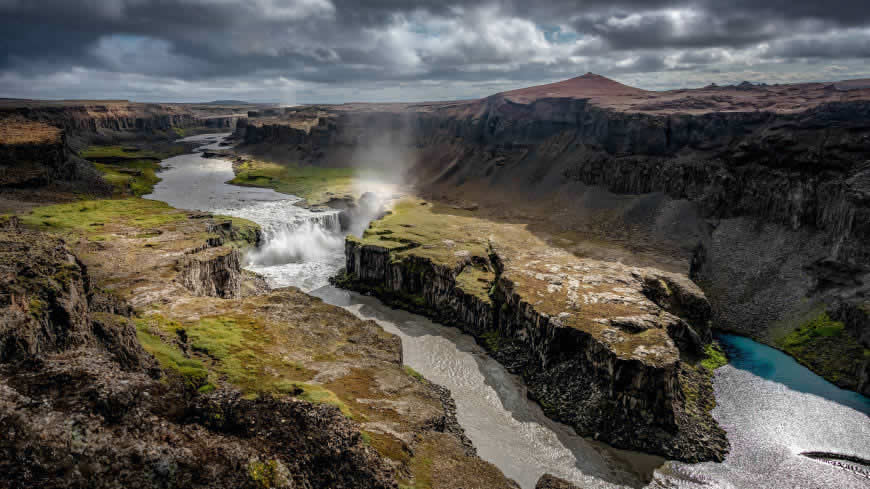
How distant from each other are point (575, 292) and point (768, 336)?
27.1m

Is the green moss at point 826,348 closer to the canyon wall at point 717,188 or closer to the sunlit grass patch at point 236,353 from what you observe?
the canyon wall at point 717,188

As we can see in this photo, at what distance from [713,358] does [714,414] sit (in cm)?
1144

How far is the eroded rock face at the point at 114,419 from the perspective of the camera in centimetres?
1273


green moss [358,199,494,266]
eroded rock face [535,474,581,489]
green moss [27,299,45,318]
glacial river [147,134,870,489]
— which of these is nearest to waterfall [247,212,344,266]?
green moss [358,199,494,266]

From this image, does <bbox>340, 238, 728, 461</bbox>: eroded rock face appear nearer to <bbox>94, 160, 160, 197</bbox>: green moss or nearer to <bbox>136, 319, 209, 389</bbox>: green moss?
<bbox>136, 319, 209, 389</bbox>: green moss

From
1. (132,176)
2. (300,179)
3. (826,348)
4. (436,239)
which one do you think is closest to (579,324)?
(826,348)

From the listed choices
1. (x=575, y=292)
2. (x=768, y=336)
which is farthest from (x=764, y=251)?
(x=575, y=292)

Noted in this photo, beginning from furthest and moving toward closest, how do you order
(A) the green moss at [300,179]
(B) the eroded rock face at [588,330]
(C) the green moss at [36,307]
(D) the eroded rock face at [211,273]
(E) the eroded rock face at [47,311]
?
(A) the green moss at [300,179]
(D) the eroded rock face at [211,273]
(B) the eroded rock face at [588,330]
(C) the green moss at [36,307]
(E) the eroded rock face at [47,311]

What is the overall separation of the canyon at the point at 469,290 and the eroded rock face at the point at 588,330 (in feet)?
0.76

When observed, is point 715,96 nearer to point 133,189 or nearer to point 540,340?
point 540,340

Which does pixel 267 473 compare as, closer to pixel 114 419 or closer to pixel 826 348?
pixel 114 419

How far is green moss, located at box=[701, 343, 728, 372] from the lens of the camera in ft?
169

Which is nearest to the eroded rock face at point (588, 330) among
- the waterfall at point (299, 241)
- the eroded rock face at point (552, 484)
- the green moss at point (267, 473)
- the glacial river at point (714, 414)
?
the glacial river at point (714, 414)

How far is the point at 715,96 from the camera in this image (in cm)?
10775
